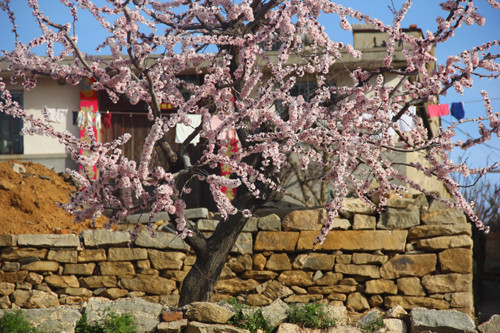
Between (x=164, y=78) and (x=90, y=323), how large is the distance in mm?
2906

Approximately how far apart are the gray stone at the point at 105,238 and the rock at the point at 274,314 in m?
3.15

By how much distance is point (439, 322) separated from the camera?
266 inches

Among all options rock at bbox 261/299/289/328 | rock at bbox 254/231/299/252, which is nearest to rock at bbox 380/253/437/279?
rock at bbox 254/231/299/252

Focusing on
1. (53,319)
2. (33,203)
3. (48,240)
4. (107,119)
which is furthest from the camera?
(107,119)

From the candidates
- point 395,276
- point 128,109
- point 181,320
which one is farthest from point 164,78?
point 128,109

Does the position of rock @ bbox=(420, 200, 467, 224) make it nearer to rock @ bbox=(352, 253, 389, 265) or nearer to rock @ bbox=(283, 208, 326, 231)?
rock @ bbox=(352, 253, 389, 265)

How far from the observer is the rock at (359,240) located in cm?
854

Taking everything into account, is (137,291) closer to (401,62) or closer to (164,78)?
(164,78)

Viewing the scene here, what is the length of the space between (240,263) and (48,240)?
3.02m

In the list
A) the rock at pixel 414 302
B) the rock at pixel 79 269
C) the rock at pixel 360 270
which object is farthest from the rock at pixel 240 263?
the rock at pixel 79 269

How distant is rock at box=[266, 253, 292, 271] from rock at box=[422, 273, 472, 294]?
194 centimetres

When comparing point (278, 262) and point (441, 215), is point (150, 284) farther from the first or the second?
point (441, 215)

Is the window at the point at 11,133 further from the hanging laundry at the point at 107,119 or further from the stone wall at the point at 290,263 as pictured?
the stone wall at the point at 290,263

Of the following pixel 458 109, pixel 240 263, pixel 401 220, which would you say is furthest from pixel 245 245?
pixel 458 109
